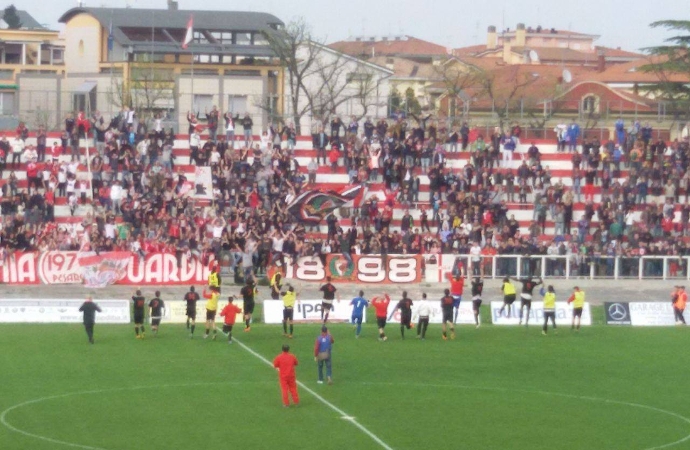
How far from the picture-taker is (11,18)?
153 m

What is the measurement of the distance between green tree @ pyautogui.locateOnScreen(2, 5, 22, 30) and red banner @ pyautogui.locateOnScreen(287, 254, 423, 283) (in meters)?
98.5

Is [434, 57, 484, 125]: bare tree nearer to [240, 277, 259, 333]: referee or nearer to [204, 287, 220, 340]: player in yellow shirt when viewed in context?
[240, 277, 259, 333]: referee

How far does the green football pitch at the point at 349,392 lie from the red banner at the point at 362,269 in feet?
34.4

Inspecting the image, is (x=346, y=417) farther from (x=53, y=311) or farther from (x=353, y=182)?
(x=353, y=182)

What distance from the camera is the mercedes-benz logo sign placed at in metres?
51.4

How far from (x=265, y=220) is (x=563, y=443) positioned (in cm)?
3311

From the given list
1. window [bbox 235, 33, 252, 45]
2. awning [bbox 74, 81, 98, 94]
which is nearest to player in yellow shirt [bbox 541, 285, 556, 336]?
awning [bbox 74, 81, 98, 94]

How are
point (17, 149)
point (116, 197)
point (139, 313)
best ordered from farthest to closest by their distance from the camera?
1. point (17, 149)
2. point (116, 197)
3. point (139, 313)

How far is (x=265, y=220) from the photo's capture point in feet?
194

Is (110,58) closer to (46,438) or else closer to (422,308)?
(422,308)

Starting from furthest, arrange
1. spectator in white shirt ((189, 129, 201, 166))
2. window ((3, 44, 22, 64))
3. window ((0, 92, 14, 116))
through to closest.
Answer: window ((3, 44, 22, 64)) → window ((0, 92, 14, 116)) → spectator in white shirt ((189, 129, 201, 166))

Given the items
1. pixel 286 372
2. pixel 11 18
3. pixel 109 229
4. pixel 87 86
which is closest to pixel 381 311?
pixel 286 372

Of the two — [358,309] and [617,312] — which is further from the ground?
[358,309]

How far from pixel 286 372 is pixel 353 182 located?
1320 inches
